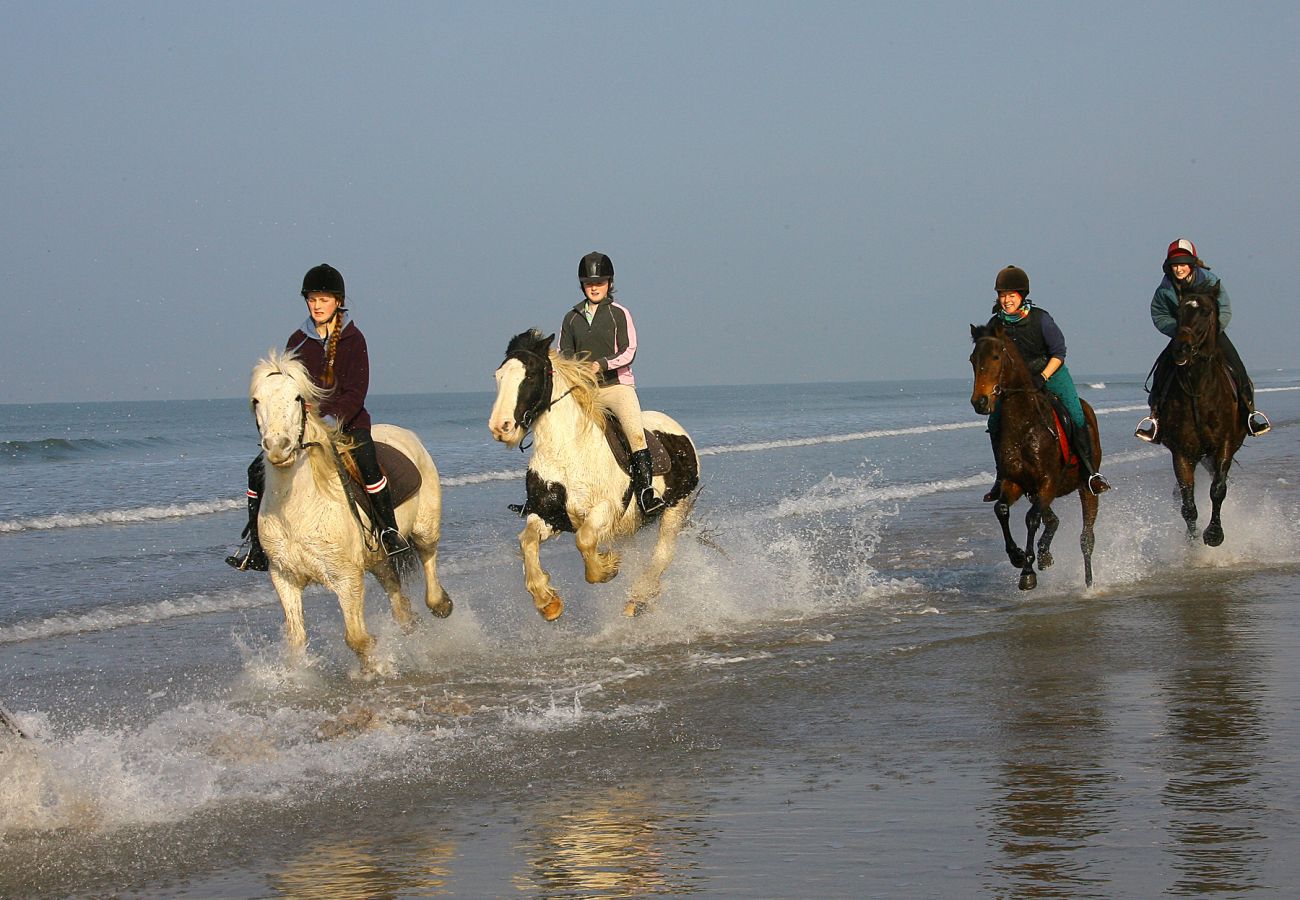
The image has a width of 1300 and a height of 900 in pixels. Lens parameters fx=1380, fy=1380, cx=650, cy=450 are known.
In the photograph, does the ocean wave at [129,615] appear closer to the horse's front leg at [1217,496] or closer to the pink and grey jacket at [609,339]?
the pink and grey jacket at [609,339]

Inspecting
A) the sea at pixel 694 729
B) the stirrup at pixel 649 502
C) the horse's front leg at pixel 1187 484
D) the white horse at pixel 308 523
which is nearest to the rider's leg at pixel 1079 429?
the sea at pixel 694 729

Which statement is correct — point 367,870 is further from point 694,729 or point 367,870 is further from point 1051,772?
point 1051,772

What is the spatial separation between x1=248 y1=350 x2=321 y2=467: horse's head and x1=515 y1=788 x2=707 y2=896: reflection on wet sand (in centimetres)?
270

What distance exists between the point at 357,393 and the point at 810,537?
871 cm

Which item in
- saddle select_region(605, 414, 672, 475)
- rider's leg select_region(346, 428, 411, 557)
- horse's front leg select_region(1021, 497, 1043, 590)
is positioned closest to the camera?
rider's leg select_region(346, 428, 411, 557)

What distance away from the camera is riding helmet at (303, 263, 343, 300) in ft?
26.9

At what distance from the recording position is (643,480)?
381 inches

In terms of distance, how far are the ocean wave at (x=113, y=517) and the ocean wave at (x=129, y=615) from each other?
785 cm

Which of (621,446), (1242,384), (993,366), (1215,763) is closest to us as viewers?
(1215,763)

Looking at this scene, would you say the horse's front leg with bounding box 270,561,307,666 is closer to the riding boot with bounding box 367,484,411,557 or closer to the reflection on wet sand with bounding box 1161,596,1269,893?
the riding boot with bounding box 367,484,411,557

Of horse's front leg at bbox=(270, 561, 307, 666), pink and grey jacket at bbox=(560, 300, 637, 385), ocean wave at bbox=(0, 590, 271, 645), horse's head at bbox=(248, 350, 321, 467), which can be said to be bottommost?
ocean wave at bbox=(0, 590, 271, 645)

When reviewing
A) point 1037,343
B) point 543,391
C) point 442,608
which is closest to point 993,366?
point 1037,343

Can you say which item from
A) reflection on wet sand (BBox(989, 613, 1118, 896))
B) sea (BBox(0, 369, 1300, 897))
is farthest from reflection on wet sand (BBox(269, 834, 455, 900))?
reflection on wet sand (BBox(989, 613, 1118, 896))

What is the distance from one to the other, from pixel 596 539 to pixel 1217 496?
5.89m
